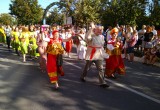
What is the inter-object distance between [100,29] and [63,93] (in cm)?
206

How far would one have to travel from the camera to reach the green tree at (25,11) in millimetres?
63225

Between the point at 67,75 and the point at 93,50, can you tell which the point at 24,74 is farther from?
the point at 93,50

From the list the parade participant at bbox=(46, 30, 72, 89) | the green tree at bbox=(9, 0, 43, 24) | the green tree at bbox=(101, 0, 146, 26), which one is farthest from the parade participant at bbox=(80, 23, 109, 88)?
the green tree at bbox=(9, 0, 43, 24)

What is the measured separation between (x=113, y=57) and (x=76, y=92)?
2505 mm

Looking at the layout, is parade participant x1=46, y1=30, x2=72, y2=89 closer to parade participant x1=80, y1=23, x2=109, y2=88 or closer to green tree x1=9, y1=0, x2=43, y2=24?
parade participant x1=80, y1=23, x2=109, y2=88

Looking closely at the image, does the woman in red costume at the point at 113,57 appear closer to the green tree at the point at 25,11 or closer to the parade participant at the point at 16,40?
the parade participant at the point at 16,40

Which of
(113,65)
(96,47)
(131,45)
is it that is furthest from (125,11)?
(96,47)

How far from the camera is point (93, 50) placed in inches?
339

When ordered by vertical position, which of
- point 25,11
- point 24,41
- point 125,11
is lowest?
point 24,41

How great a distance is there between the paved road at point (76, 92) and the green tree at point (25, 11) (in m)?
53.6

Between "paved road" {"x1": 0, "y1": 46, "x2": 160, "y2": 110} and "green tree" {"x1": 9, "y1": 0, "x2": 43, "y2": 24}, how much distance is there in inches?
2110

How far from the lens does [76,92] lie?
7887 mm

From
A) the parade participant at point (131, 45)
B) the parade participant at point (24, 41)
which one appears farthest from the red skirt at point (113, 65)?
the parade participant at point (24, 41)

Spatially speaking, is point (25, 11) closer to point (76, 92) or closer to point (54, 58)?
point (54, 58)
